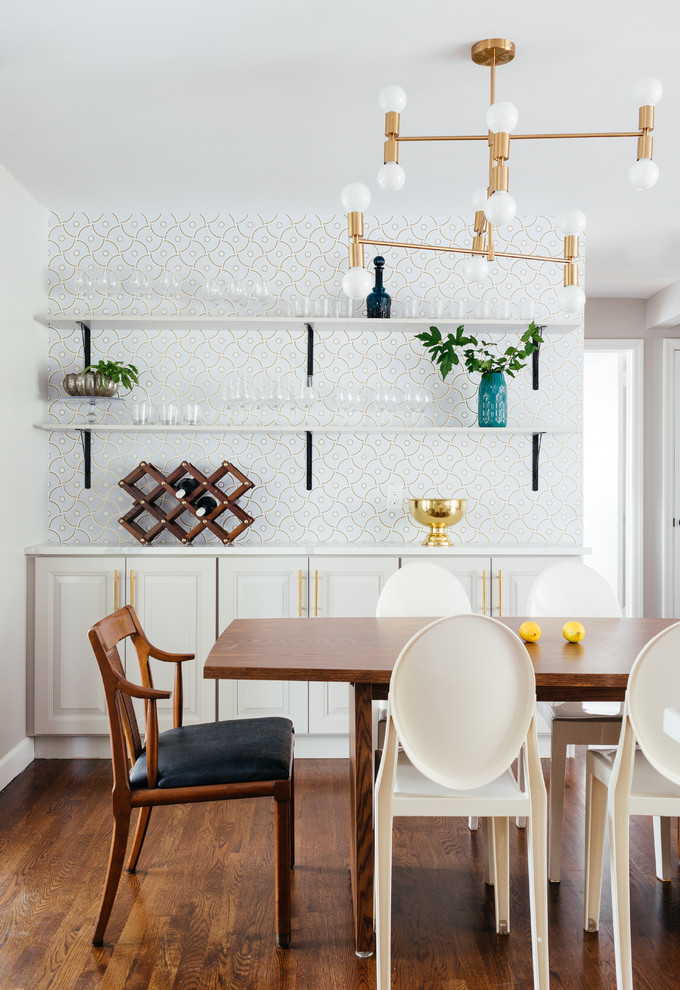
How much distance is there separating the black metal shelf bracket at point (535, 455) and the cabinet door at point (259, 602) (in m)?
1.24

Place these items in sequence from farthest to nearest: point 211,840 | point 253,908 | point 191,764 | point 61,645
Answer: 1. point 61,645
2. point 211,840
3. point 253,908
4. point 191,764

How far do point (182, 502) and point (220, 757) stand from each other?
5.77 feet

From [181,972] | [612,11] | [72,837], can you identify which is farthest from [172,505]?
[612,11]

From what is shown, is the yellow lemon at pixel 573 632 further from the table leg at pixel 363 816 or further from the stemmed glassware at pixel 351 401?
the stemmed glassware at pixel 351 401

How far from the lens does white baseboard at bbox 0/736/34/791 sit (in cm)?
331

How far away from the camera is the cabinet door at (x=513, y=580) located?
143 inches

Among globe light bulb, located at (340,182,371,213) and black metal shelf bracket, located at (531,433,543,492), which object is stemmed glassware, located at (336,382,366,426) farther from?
globe light bulb, located at (340,182,371,213)

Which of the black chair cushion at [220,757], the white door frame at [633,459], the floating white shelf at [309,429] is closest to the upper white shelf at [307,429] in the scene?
the floating white shelf at [309,429]

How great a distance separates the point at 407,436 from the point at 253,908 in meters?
2.30

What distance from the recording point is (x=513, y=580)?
3.64 meters

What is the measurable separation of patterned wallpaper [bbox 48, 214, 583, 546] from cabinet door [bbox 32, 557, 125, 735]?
0.38 metres

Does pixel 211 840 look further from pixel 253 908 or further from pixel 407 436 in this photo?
pixel 407 436

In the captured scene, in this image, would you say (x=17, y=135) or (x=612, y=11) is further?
(x=17, y=135)

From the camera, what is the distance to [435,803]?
1.91 m
